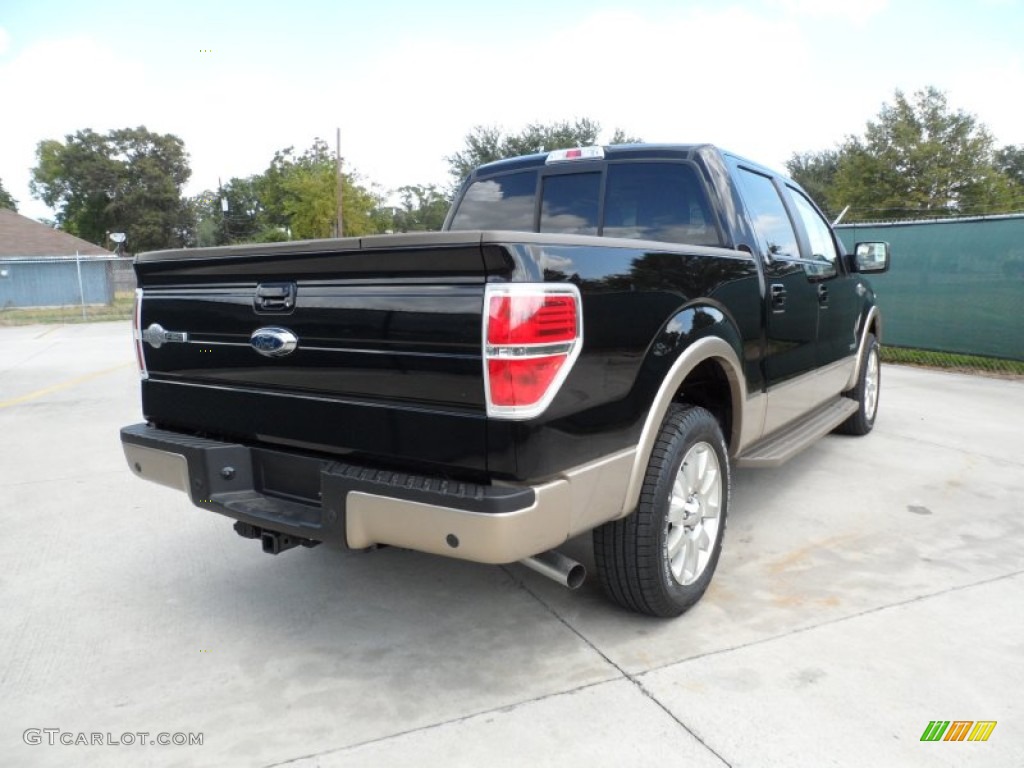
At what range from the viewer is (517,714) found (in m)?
2.45

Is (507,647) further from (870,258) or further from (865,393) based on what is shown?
(865,393)

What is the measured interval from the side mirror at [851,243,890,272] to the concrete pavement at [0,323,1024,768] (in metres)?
1.68

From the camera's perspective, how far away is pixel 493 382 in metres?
2.19

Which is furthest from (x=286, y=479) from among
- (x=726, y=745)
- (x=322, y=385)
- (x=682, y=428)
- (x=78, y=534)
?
(x=78, y=534)

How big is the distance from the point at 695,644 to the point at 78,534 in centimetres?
332

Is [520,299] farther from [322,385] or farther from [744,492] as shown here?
[744,492]

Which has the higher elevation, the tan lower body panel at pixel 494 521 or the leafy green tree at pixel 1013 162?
the leafy green tree at pixel 1013 162

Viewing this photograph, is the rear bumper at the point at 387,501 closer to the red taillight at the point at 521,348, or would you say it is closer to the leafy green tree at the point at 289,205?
the red taillight at the point at 521,348

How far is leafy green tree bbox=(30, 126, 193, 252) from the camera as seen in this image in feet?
199

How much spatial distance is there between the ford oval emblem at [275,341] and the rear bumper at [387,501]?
377mm

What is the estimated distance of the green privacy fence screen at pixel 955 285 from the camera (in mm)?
9695

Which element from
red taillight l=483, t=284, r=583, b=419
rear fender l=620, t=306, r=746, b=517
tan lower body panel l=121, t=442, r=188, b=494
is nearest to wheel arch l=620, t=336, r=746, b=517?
rear fender l=620, t=306, r=746, b=517

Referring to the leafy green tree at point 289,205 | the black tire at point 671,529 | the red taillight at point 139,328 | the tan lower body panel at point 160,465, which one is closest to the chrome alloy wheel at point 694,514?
the black tire at point 671,529

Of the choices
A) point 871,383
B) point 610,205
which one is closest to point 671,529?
point 610,205
